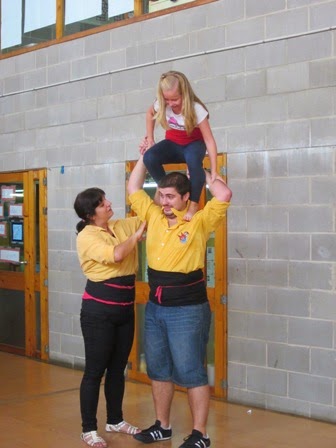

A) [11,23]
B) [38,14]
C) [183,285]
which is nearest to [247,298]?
[183,285]

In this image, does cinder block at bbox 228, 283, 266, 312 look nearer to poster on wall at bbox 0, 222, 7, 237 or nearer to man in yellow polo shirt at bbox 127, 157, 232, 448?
man in yellow polo shirt at bbox 127, 157, 232, 448

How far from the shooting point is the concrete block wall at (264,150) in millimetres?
5277

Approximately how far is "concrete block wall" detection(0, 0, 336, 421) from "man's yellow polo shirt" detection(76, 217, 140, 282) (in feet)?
4.16

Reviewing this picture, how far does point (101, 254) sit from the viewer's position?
455cm

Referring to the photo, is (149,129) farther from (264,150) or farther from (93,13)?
(93,13)

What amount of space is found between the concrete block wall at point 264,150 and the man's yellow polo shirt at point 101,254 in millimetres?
1267

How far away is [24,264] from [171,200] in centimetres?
377

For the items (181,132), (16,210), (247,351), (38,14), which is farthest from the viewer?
(16,210)

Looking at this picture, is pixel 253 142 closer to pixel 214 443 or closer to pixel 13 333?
pixel 214 443

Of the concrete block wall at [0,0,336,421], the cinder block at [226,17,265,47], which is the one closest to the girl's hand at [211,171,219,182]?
the concrete block wall at [0,0,336,421]

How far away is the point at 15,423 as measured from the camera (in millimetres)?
5273

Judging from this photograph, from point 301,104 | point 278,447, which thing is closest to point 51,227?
point 301,104

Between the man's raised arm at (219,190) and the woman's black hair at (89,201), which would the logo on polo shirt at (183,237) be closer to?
the man's raised arm at (219,190)

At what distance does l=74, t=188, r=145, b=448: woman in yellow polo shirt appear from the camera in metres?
4.66
